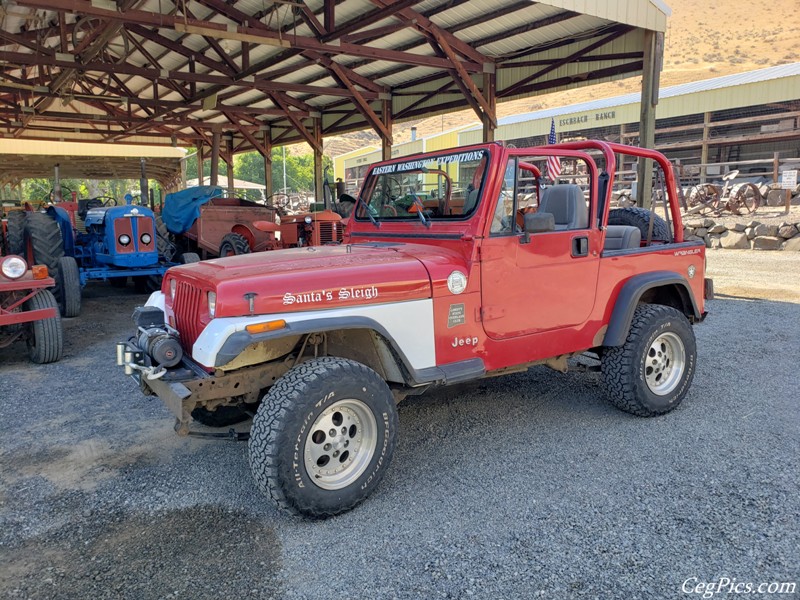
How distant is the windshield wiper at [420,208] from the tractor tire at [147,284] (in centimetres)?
698

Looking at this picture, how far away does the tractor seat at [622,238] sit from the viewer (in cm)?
450

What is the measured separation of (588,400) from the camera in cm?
479

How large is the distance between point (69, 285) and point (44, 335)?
8.48ft

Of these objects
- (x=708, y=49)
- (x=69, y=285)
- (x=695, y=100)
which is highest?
(x=708, y=49)

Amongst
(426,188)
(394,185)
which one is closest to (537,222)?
(426,188)

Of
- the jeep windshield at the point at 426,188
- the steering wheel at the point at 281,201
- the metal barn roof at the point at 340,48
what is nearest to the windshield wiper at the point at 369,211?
the jeep windshield at the point at 426,188

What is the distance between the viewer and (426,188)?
163 inches

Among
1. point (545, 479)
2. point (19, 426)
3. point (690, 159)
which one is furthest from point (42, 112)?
point (690, 159)

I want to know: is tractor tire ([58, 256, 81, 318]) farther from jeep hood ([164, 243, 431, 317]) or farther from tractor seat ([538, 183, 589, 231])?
tractor seat ([538, 183, 589, 231])

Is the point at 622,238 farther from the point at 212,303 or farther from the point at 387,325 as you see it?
the point at 212,303

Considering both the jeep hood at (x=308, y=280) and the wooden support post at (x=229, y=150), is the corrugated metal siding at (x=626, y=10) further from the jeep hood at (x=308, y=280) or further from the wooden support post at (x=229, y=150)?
the wooden support post at (x=229, y=150)

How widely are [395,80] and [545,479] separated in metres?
12.5

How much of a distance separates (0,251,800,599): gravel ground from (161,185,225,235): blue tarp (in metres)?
5.90

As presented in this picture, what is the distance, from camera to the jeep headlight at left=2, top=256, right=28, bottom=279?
5.54 meters
